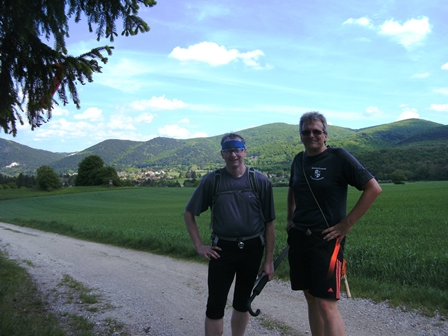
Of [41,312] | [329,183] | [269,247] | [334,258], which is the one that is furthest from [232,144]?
[41,312]

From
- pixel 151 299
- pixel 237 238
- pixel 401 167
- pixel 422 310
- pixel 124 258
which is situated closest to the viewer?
pixel 237 238

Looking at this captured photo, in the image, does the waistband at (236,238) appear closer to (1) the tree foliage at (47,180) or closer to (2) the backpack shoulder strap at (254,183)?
(2) the backpack shoulder strap at (254,183)

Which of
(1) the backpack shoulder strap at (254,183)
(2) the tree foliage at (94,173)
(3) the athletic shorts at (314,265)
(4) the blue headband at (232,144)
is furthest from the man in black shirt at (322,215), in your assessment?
(2) the tree foliage at (94,173)

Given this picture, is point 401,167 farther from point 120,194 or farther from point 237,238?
point 237,238

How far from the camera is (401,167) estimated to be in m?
96.9

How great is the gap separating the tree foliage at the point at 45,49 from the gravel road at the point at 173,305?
2969 mm

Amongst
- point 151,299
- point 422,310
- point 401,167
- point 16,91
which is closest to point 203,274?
point 151,299

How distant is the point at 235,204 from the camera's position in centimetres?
330

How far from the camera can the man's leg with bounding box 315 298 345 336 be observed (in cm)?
286

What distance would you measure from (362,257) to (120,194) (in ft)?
211

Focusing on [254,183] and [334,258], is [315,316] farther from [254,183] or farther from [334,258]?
[254,183]

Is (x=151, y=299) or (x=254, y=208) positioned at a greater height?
(x=254, y=208)

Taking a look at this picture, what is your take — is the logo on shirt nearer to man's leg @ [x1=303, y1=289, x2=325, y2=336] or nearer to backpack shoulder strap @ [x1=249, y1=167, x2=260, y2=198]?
backpack shoulder strap @ [x1=249, y1=167, x2=260, y2=198]

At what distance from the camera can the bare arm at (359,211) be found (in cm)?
292
